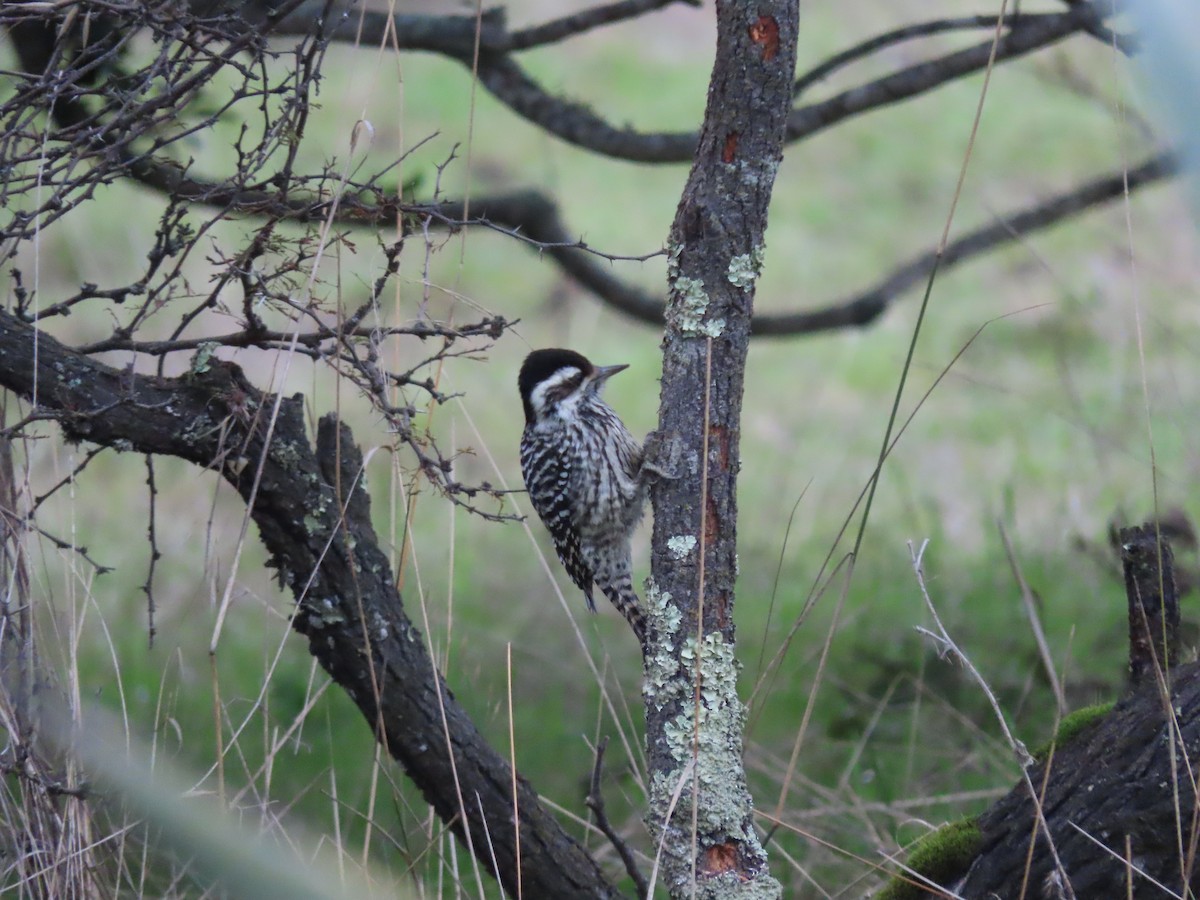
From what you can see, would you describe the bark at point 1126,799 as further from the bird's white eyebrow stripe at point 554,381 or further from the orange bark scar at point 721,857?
the bird's white eyebrow stripe at point 554,381

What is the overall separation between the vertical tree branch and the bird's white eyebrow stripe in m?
1.50

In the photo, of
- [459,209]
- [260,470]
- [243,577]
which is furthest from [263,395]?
[243,577]

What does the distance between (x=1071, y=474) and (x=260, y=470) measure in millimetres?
5300

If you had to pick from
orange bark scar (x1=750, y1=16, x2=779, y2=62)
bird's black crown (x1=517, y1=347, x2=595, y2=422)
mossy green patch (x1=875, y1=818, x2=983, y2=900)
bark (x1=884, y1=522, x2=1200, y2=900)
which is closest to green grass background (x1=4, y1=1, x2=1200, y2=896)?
mossy green patch (x1=875, y1=818, x2=983, y2=900)

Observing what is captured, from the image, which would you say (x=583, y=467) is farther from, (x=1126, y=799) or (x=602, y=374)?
(x=1126, y=799)

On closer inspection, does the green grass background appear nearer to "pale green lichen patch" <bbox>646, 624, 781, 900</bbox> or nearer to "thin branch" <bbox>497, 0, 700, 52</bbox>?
"pale green lichen patch" <bbox>646, 624, 781, 900</bbox>

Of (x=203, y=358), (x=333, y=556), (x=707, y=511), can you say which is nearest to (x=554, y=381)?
(x=333, y=556)

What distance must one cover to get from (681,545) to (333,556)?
2.29ft

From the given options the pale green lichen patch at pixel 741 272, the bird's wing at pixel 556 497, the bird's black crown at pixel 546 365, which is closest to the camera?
the pale green lichen patch at pixel 741 272

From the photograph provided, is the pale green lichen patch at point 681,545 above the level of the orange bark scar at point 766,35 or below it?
below

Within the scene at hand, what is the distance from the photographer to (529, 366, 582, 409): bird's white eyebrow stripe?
3.73 meters

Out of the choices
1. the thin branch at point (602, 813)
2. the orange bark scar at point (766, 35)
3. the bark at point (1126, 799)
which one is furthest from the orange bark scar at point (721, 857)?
the orange bark scar at point (766, 35)

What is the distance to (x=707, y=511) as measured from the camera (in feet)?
7.16

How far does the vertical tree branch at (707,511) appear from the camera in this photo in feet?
6.85
